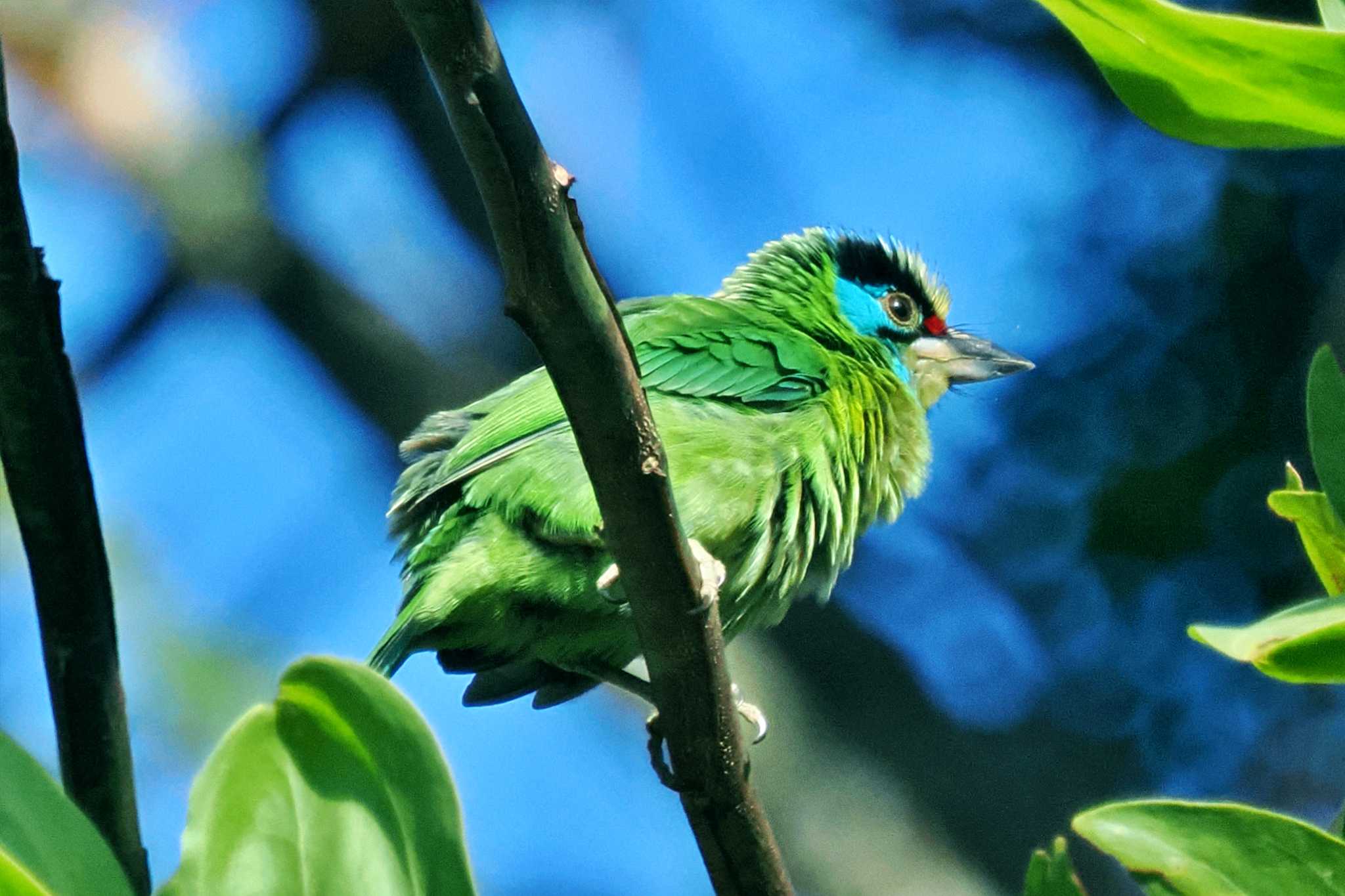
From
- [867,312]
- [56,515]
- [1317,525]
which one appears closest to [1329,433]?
[1317,525]

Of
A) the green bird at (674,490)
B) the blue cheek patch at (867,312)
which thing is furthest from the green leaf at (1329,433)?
the blue cheek patch at (867,312)

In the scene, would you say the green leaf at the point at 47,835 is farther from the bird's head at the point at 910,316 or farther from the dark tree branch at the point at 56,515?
the bird's head at the point at 910,316

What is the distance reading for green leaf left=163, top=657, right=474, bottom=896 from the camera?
3.47ft

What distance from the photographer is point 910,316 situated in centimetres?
421

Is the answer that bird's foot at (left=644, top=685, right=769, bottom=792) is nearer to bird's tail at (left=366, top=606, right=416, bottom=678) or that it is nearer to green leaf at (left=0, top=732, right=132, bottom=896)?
bird's tail at (left=366, top=606, right=416, bottom=678)

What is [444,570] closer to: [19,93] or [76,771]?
[76,771]

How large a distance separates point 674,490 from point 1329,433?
163cm

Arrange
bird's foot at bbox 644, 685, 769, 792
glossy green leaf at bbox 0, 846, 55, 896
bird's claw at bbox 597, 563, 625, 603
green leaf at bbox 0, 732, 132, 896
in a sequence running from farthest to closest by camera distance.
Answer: bird's claw at bbox 597, 563, 625, 603 < bird's foot at bbox 644, 685, 769, 792 < green leaf at bbox 0, 732, 132, 896 < glossy green leaf at bbox 0, 846, 55, 896

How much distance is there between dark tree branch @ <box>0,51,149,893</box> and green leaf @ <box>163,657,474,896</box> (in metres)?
0.57

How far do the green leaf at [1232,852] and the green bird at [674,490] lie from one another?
1.56 m

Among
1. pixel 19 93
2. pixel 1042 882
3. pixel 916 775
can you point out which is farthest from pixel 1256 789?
pixel 19 93

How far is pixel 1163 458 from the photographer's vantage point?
5.98 m

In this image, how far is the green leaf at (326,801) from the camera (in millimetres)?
1057

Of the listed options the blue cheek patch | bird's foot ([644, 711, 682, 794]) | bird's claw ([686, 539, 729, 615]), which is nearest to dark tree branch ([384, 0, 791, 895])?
bird's claw ([686, 539, 729, 615])
